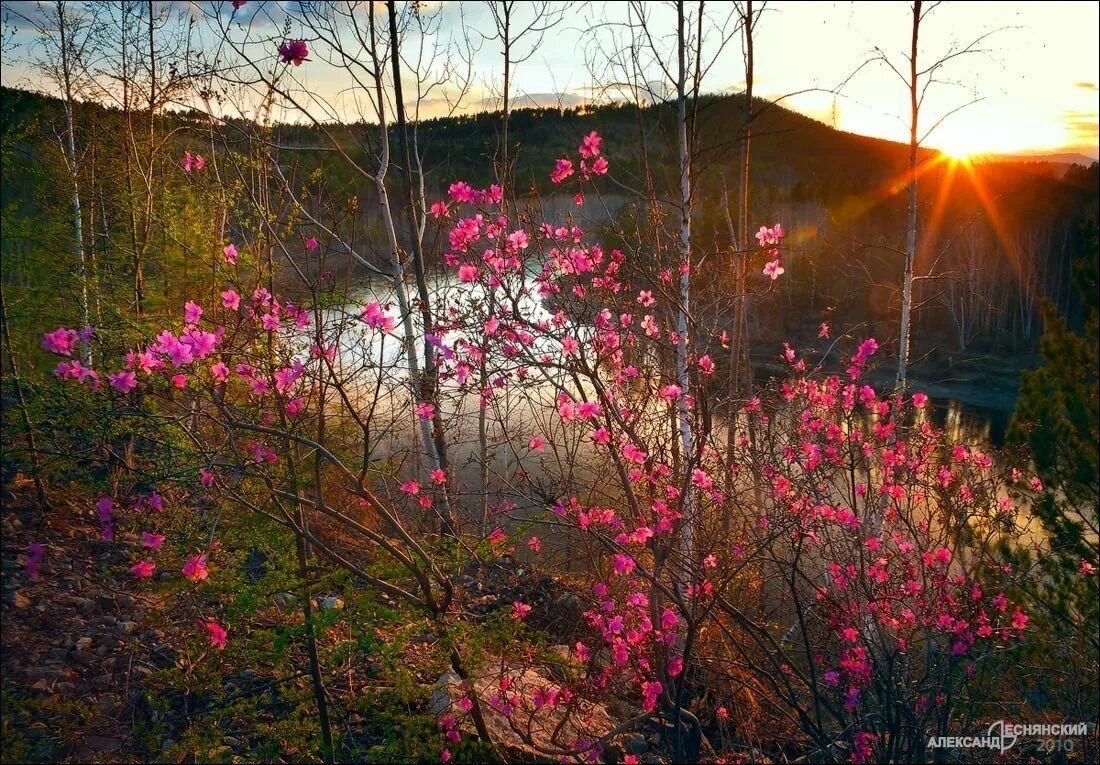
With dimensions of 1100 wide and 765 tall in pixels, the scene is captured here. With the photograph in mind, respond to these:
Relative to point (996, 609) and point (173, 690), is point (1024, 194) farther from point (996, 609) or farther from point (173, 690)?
point (173, 690)

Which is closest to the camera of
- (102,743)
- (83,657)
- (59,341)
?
(59,341)

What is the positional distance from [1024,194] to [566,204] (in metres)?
35.0

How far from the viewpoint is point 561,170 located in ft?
18.0

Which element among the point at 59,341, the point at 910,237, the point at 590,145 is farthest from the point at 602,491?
the point at 910,237

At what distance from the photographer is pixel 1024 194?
3291 cm

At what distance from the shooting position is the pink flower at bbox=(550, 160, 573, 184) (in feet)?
17.6

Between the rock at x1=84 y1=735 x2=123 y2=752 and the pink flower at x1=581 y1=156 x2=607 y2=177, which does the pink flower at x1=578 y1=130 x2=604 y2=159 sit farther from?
the rock at x1=84 y1=735 x2=123 y2=752

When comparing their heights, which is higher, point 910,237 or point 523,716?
point 910,237

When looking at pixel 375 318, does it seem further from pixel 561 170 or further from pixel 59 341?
pixel 561 170

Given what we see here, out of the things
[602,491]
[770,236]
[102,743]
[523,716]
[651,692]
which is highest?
[770,236]

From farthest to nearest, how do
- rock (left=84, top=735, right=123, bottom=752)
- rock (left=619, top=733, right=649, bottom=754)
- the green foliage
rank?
rock (left=619, top=733, right=649, bottom=754)
the green foliage
rock (left=84, top=735, right=123, bottom=752)

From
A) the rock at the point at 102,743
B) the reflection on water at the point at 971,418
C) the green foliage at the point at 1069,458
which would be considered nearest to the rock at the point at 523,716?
the rock at the point at 102,743

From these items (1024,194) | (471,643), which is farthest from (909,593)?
(1024,194)

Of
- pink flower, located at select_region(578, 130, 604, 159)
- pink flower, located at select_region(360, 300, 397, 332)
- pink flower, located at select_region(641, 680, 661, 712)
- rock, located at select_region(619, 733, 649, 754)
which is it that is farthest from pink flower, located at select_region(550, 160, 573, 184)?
rock, located at select_region(619, 733, 649, 754)
